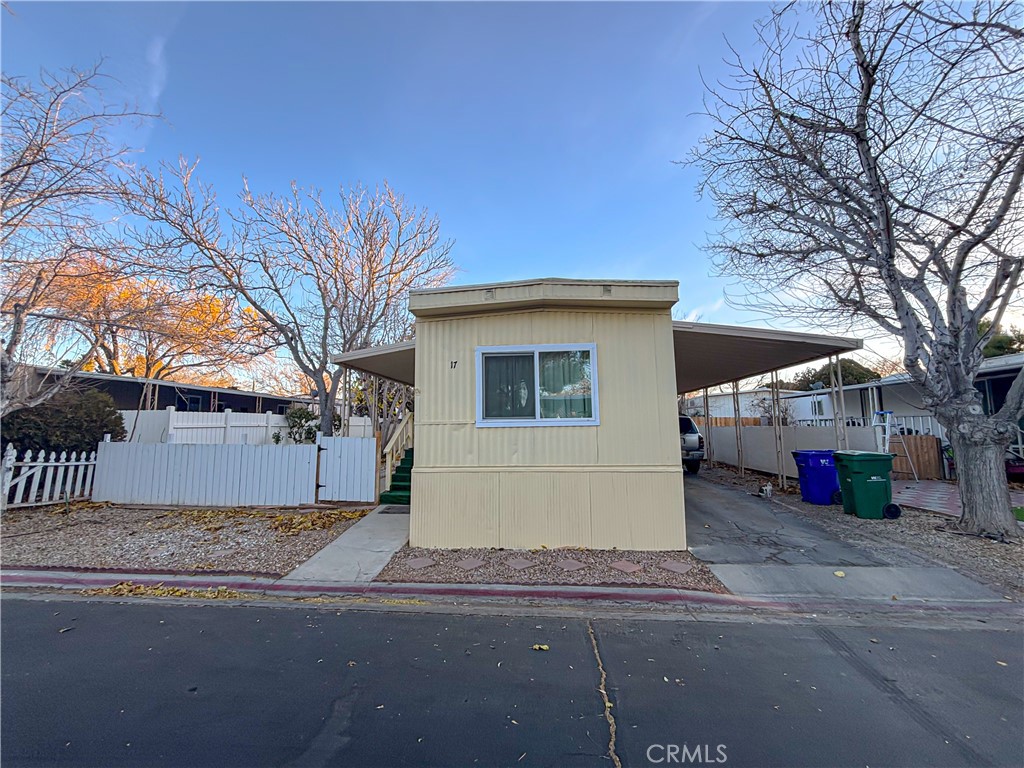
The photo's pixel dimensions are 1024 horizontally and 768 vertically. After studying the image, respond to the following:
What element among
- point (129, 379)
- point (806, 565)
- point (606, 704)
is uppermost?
point (129, 379)

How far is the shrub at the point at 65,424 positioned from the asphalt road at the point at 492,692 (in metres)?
6.34

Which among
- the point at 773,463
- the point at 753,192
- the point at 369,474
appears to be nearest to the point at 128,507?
the point at 369,474

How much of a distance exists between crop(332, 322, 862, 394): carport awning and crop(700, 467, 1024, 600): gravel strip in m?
2.85

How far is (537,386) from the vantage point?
6.37m

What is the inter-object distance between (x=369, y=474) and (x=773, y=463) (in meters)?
10.8

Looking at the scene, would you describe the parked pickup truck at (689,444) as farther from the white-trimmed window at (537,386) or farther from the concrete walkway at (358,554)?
the concrete walkway at (358,554)

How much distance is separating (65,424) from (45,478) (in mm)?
1146

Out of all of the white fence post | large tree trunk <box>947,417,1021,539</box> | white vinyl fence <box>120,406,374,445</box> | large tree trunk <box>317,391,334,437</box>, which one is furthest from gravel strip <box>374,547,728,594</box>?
white vinyl fence <box>120,406,374,445</box>

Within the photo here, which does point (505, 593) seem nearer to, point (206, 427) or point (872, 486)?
point (872, 486)

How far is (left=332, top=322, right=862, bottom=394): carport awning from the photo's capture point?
23.2ft

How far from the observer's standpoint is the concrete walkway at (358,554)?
5453 mm

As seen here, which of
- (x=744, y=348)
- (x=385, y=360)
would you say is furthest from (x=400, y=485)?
(x=744, y=348)

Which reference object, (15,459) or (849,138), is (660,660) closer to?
(849,138)

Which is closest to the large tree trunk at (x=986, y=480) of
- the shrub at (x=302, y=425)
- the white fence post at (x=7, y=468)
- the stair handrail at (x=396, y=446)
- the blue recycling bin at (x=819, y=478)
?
the blue recycling bin at (x=819, y=478)
